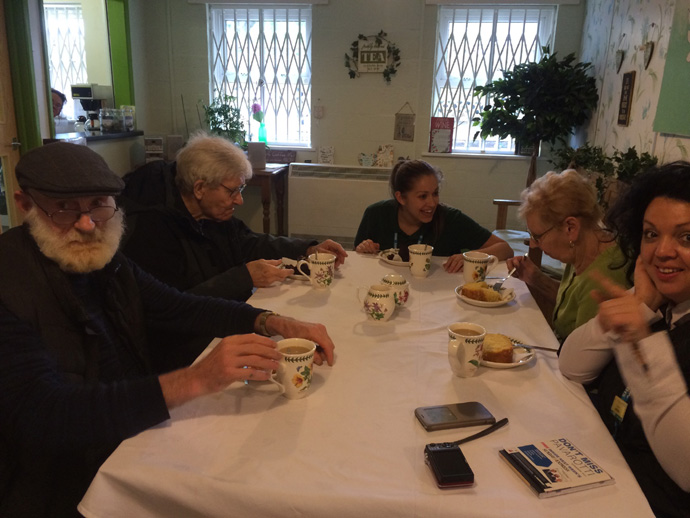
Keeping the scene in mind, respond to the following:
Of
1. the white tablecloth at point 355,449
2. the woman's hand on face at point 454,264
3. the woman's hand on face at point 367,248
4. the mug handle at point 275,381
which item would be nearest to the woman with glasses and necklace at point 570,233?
the woman's hand on face at point 454,264

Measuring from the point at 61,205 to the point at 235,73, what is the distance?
3.93m

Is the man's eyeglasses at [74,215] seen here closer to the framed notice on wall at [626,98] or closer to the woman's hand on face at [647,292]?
the woman's hand on face at [647,292]

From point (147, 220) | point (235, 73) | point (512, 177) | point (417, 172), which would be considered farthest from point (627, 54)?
point (235, 73)

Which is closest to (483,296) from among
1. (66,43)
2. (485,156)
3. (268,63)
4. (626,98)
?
(626,98)

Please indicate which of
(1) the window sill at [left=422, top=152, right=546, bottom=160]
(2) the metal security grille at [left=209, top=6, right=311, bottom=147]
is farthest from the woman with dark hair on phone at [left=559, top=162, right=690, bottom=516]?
(2) the metal security grille at [left=209, top=6, right=311, bottom=147]

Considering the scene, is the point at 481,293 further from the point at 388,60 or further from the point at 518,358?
the point at 388,60

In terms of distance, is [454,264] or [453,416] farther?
[454,264]

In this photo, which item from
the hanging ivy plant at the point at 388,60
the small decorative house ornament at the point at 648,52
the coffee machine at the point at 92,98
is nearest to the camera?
the small decorative house ornament at the point at 648,52

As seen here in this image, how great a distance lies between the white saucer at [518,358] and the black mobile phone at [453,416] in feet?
0.57

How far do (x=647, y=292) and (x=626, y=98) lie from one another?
93.2 inches

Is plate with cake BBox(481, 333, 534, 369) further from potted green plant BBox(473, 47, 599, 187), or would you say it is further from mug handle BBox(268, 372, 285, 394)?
potted green plant BBox(473, 47, 599, 187)

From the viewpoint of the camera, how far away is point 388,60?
170 inches

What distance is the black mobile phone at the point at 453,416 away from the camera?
2.80 ft

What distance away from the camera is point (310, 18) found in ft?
14.5
